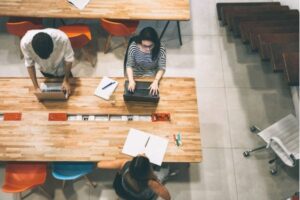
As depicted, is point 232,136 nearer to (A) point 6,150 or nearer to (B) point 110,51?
(B) point 110,51

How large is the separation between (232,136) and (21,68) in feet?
11.1

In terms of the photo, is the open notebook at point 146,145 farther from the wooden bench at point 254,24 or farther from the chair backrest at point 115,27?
the wooden bench at point 254,24

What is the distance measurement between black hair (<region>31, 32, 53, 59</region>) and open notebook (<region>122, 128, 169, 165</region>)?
4.10ft

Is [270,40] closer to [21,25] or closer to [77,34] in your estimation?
[77,34]

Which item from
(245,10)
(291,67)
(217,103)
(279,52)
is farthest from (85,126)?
(245,10)

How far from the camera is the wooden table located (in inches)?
138

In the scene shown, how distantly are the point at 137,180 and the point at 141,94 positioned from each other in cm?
106

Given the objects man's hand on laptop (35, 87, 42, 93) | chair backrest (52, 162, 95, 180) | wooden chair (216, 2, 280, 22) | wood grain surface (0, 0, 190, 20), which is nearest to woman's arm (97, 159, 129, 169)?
chair backrest (52, 162, 95, 180)

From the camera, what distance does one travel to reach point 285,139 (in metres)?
4.11

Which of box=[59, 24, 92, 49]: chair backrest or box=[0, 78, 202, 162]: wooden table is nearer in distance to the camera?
box=[0, 78, 202, 162]: wooden table

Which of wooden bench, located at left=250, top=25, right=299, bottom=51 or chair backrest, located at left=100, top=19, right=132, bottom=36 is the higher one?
chair backrest, located at left=100, top=19, right=132, bottom=36

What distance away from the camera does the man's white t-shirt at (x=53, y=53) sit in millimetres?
3381

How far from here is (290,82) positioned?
4.11 metres

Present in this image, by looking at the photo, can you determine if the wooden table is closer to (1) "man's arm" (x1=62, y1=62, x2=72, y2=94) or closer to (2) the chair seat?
(1) "man's arm" (x1=62, y1=62, x2=72, y2=94)
